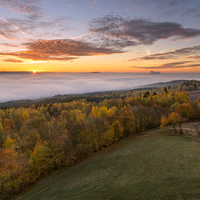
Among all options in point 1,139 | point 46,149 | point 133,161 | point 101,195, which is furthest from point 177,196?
point 1,139

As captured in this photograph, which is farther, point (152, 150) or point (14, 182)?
point (152, 150)

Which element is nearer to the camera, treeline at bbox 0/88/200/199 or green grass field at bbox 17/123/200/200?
green grass field at bbox 17/123/200/200

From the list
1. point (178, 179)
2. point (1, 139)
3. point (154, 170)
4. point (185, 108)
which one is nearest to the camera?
point (178, 179)

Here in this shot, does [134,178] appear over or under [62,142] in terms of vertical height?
under

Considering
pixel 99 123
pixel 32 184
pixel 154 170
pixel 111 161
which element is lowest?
pixel 32 184

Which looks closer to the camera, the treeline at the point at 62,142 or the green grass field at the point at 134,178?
the green grass field at the point at 134,178

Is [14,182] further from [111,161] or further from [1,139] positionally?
[1,139]

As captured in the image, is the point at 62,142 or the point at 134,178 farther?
the point at 62,142

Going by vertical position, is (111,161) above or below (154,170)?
below
